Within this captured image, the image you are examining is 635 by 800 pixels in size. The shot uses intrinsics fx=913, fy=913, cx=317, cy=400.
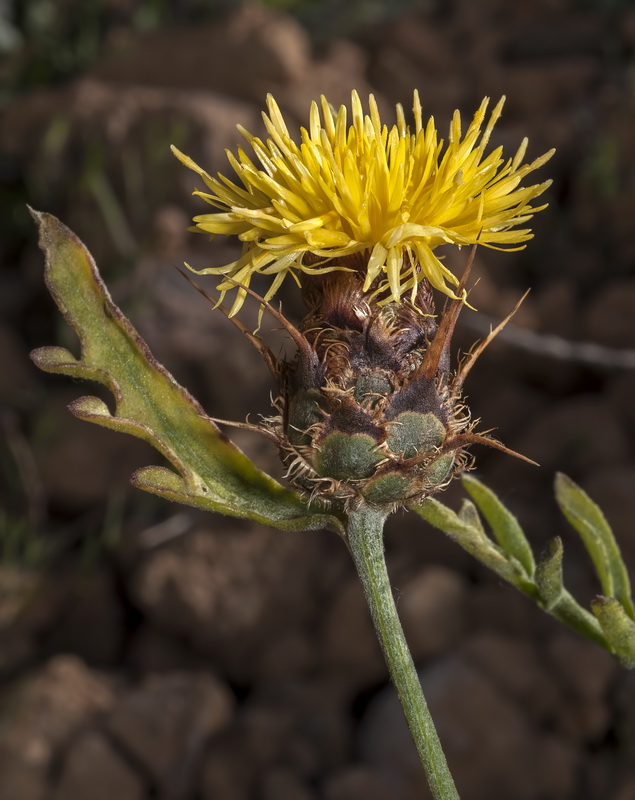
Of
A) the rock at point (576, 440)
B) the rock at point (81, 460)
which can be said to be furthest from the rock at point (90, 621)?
the rock at point (576, 440)

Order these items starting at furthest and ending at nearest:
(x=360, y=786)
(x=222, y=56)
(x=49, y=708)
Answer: (x=222, y=56), (x=49, y=708), (x=360, y=786)

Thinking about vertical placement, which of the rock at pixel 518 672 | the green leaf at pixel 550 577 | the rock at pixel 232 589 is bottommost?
the rock at pixel 232 589

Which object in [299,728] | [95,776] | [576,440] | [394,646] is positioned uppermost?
[394,646]

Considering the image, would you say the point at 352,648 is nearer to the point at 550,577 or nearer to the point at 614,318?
the point at 614,318

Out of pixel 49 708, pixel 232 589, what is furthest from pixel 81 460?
pixel 49 708

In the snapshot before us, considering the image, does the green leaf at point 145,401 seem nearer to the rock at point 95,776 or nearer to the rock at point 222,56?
the rock at point 95,776

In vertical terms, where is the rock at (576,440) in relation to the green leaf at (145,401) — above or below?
below

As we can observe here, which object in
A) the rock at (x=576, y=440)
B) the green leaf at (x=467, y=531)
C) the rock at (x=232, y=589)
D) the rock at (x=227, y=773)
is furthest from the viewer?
the rock at (x=576, y=440)

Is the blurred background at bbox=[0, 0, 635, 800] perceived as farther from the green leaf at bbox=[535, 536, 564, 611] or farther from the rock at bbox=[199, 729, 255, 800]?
the green leaf at bbox=[535, 536, 564, 611]
